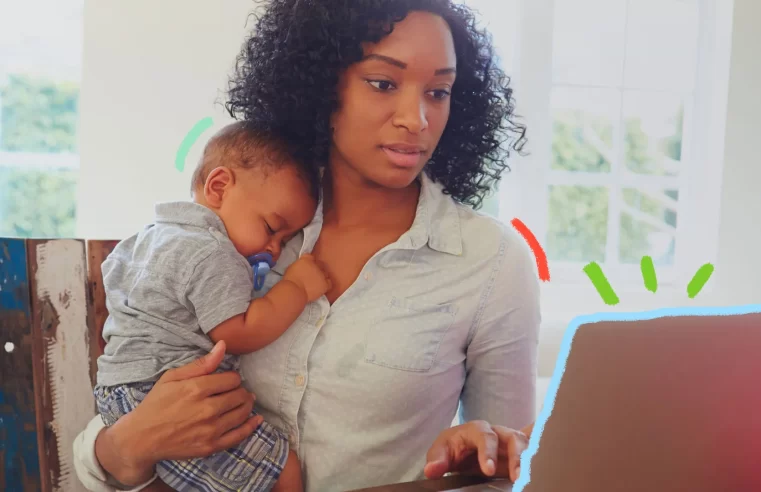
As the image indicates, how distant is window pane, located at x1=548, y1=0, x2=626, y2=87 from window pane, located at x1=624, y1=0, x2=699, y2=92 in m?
0.05

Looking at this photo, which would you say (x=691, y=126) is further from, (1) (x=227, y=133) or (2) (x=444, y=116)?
(1) (x=227, y=133)

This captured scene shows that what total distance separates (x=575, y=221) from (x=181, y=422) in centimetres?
221

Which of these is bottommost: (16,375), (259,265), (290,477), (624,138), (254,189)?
(290,477)

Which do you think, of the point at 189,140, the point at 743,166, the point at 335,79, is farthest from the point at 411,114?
the point at 743,166

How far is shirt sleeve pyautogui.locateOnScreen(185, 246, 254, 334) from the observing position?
111cm

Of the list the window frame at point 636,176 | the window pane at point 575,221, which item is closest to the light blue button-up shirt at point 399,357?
the window frame at point 636,176

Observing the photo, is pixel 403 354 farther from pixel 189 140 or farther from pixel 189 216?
pixel 189 140

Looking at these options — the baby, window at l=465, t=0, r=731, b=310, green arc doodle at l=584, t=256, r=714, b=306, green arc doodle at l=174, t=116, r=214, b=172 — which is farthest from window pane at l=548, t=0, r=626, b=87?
the baby

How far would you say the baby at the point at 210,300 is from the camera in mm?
1123

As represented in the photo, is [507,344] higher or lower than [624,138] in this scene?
lower

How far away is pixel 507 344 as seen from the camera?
4.18 ft

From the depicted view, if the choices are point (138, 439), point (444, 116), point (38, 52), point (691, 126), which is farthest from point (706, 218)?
point (38, 52)

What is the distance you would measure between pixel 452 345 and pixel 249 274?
358 mm

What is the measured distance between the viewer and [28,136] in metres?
2.86
